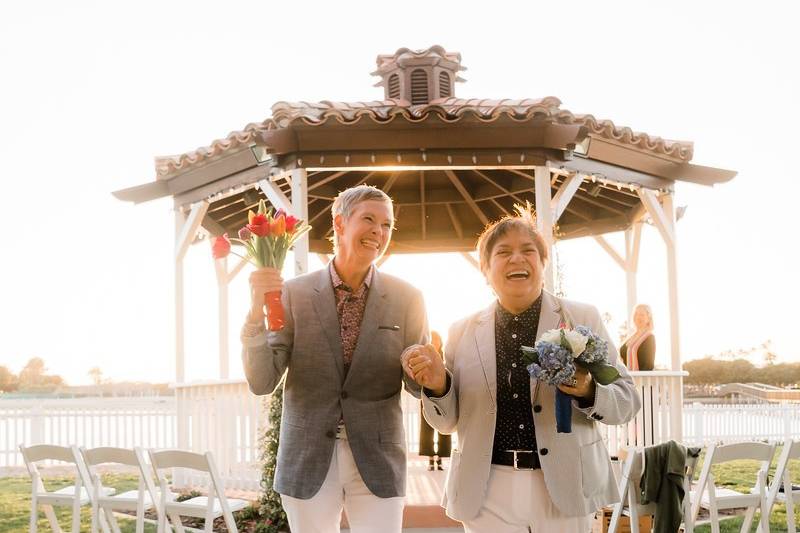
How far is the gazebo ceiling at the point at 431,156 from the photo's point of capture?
26.7 feet

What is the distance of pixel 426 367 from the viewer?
→ 2914 mm

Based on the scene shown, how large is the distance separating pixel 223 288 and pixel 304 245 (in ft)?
12.9

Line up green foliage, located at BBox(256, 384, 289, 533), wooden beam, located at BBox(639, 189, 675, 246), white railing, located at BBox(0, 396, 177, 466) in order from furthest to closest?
white railing, located at BBox(0, 396, 177, 466) → wooden beam, located at BBox(639, 189, 675, 246) → green foliage, located at BBox(256, 384, 289, 533)

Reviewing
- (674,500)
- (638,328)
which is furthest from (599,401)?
(638,328)

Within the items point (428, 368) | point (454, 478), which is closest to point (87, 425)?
point (454, 478)

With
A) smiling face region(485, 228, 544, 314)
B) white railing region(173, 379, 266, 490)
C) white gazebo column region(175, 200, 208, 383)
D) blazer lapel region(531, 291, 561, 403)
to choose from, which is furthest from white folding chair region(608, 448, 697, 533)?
white gazebo column region(175, 200, 208, 383)

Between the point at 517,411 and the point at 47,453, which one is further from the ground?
the point at 517,411

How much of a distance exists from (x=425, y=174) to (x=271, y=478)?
528cm

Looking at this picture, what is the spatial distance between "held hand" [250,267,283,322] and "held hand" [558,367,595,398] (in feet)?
3.40

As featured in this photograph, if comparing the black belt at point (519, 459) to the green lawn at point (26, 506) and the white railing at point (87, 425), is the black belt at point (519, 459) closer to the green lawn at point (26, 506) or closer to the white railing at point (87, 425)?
A: the green lawn at point (26, 506)

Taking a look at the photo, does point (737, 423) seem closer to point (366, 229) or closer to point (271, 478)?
point (271, 478)

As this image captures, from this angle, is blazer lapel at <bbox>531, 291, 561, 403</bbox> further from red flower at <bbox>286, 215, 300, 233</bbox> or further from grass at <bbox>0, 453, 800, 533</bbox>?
grass at <bbox>0, 453, 800, 533</bbox>

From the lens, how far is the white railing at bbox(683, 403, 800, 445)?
1688cm

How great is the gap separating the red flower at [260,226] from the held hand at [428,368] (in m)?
0.74
